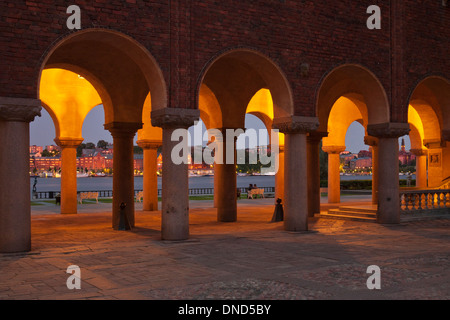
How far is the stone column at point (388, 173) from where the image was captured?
15.8 meters

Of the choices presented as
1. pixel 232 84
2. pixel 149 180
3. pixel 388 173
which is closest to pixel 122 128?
pixel 232 84

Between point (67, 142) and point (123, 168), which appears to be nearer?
point (123, 168)

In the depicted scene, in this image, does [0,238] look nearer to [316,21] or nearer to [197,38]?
[197,38]

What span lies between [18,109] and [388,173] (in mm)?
11256

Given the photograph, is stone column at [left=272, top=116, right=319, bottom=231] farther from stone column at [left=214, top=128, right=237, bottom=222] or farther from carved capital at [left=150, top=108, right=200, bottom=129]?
stone column at [left=214, top=128, right=237, bottom=222]

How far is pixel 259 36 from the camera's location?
13352mm

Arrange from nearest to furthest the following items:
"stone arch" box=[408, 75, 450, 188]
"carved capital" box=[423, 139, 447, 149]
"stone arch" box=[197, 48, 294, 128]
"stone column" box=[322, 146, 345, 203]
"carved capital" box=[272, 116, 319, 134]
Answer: "carved capital" box=[272, 116, 319, 134], "stone arch" box=[197, 48, 294, 128], "stone arch" box=[408, 75, 450, 188], "carved capital" box=[423, 139, 447, 149], "stone column" box=[322, 146, 345, 203]

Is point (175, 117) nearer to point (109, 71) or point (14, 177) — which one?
point (14, 177)

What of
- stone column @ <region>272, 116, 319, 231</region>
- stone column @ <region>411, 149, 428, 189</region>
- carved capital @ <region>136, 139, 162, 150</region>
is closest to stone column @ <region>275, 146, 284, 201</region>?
carved capital @ <region>136, 139, 162, 150</region>

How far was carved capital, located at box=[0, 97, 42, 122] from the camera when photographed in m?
9.95

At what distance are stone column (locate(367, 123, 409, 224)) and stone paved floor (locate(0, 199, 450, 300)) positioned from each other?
560 mm

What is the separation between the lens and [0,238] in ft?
33.1

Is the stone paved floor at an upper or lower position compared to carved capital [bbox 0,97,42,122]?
lower

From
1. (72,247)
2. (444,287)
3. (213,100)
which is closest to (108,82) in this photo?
(213,100)
